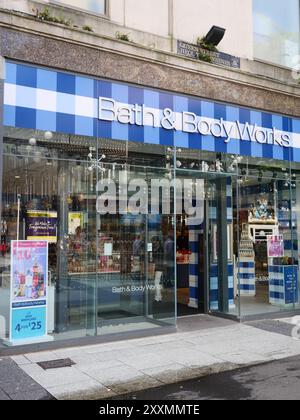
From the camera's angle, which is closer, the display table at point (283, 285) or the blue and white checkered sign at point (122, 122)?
the blue and white checkered sign at point (122, 122)

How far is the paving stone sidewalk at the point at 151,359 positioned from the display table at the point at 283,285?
2.33 m

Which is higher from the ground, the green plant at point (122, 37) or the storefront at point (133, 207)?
the green plant at point (122, 37)

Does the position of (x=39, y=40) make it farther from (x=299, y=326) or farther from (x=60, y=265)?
(x=299, y=326)

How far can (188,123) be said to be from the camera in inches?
399

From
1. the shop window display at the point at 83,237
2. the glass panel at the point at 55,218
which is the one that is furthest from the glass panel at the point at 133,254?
the glass panel at the point at 55,218

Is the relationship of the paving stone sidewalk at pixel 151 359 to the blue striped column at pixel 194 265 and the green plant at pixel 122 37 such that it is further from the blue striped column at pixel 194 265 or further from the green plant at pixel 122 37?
the green plant at pixel 122 37

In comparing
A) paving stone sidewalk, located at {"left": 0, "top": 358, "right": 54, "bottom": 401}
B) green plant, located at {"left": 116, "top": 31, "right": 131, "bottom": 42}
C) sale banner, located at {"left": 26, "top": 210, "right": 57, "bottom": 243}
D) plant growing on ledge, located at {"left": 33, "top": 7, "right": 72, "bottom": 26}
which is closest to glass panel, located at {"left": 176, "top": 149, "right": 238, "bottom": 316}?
green plant, located at {"left": 116, "top": 31, "right": 131, "bottom": 42}

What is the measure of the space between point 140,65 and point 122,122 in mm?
1256

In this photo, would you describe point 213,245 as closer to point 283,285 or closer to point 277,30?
point 283,285

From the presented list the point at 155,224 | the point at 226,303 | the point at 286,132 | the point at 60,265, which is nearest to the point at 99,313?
the point at 60,265

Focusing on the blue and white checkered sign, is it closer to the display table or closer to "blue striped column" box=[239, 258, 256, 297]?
"blue striped column" box=[239, 258, 256, 297]

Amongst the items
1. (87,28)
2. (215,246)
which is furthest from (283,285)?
(87,28)

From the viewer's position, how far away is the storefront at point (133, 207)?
8242 mm

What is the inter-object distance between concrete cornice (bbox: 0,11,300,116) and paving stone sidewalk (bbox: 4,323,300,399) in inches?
195
